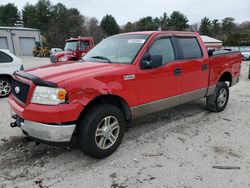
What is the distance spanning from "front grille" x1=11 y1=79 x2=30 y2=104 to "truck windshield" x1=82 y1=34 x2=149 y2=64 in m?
1.38

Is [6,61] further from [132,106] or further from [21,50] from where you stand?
[21,50]

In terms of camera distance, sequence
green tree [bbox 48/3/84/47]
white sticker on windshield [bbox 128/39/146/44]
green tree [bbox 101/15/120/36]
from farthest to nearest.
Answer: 1. green tree [bbox 101/15/120/36]
2. green tree [bbox 48/3/84/47]
3. white sticker on windshield [bbox 128/39/146/44]

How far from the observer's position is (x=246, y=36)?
51.0 metres

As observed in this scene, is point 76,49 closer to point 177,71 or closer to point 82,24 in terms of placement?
point 177,71

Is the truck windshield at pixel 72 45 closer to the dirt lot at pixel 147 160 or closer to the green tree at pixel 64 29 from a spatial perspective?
the dirt lot at pixel 147 160

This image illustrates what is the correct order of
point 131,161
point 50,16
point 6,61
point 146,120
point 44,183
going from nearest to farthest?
point 44,183 < point 131,161 < point 146,120 < point 6,61 < point 50,16

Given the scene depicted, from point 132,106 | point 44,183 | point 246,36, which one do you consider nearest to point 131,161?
point 132,106

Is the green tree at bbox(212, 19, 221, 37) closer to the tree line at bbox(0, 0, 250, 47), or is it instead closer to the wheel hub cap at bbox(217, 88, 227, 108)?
the tree line at bbox(0, 0, 250, 47)

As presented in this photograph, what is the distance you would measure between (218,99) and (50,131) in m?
4.40

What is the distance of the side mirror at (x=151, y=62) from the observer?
395cm

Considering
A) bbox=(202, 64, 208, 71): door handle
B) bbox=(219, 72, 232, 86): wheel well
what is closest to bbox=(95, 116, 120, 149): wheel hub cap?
bbox=(202, 64, 208, 71): door handle

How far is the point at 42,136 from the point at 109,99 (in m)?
1.15

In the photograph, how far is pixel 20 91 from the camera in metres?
3.55

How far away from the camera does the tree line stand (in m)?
48.4
